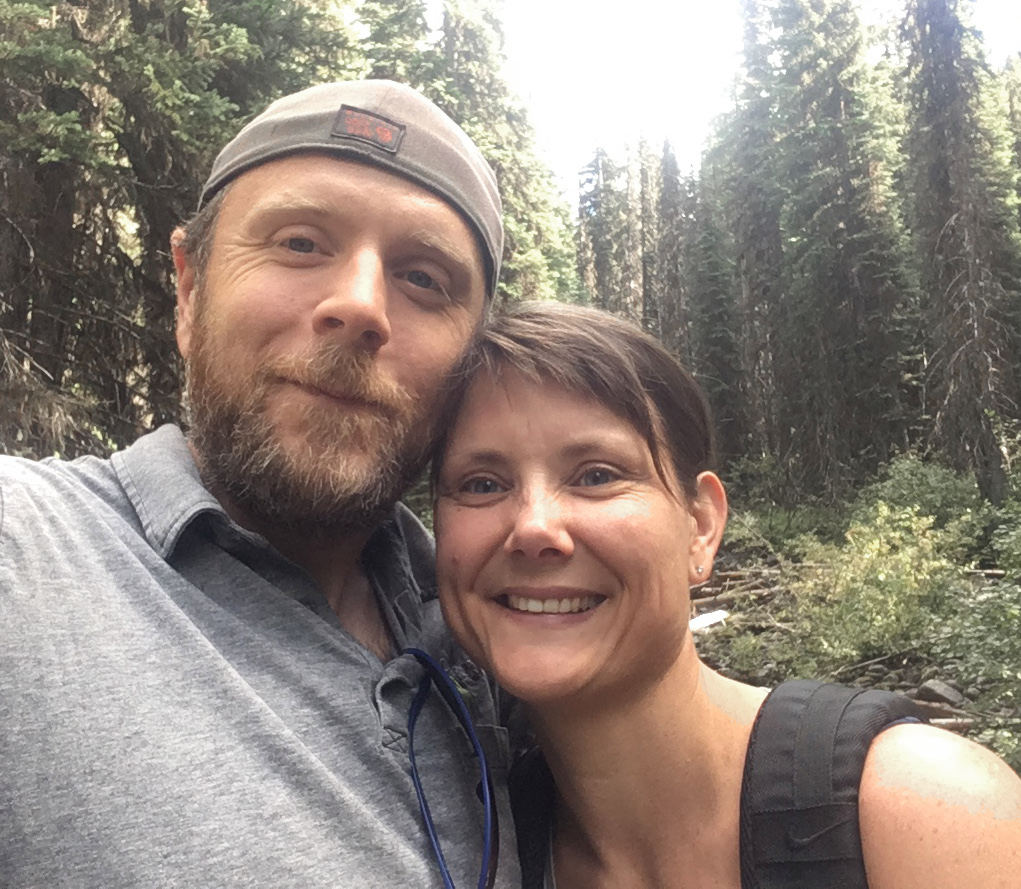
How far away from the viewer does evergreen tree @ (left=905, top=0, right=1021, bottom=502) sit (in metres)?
13.2

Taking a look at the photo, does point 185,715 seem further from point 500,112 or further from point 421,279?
point 500,112

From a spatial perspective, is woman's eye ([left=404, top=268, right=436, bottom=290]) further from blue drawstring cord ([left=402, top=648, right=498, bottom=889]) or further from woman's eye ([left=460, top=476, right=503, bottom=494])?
blue drawstring cord ([left=402, top=648, right=498, bottom=889])

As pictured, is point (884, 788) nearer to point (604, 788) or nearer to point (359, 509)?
point (604, 788)

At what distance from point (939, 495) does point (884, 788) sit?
14791 millimetres

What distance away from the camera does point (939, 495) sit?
1441 centimetres

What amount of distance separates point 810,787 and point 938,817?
0.69 ft

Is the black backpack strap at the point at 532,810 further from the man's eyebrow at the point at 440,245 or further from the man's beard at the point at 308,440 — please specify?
the man's eyebrow at the point at 440,245

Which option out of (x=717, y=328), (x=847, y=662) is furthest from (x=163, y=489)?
(x=717, y=328)

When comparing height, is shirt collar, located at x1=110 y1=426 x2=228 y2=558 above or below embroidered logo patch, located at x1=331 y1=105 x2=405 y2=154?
below

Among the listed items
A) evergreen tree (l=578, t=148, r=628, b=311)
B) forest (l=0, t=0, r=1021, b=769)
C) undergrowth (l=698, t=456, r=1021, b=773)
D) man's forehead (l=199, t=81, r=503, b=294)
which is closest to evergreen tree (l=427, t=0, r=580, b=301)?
forest (l=0, t=0, r=1021, b=769)

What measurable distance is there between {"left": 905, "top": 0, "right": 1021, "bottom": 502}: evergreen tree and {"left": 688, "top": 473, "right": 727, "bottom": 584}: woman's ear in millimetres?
12351

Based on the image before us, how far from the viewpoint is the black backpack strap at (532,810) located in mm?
1768

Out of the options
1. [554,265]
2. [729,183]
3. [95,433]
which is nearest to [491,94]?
[554,265]

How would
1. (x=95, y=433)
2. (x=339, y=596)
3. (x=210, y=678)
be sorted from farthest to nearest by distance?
(x=95, y=433)
(x=339, y=596)
(x=210, y=678)
